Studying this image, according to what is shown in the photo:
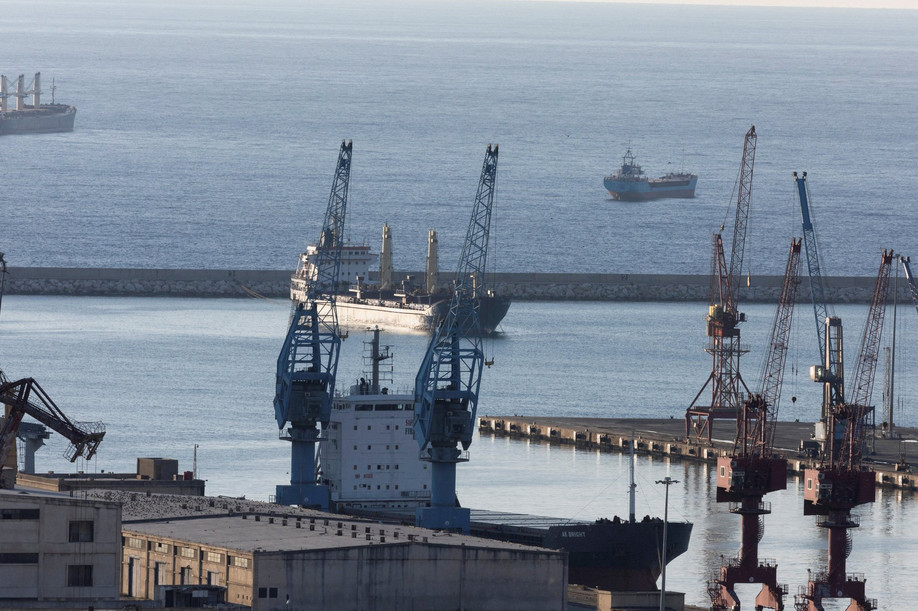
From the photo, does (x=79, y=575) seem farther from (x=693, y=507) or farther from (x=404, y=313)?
(x=404, y=313)

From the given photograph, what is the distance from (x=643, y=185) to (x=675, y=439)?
11024cm

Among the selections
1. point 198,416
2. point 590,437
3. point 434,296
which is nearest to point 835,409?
point 590,437

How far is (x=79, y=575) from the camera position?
1586 inches

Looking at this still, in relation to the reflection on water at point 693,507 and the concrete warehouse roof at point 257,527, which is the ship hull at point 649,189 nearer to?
the reflection on water at point 693,507

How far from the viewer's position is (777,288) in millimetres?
129750

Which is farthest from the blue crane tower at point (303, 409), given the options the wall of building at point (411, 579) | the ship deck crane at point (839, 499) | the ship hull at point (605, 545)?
the wall of building at point (411, 579)

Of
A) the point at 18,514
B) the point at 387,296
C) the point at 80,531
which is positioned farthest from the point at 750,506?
the point at 387,296

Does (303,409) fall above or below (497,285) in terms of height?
below

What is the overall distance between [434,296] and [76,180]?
7847 centimetres

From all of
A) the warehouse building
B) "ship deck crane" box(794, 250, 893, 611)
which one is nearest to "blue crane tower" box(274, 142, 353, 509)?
the warehouse building

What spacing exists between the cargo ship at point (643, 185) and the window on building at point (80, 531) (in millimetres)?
148009

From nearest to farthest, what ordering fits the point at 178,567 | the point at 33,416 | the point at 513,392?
1. the point at 33,416
2. the point at 178,567
3. the point at 513,392

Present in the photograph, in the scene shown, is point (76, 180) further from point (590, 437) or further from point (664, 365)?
point (590, 437)

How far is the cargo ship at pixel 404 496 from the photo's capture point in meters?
55.9
